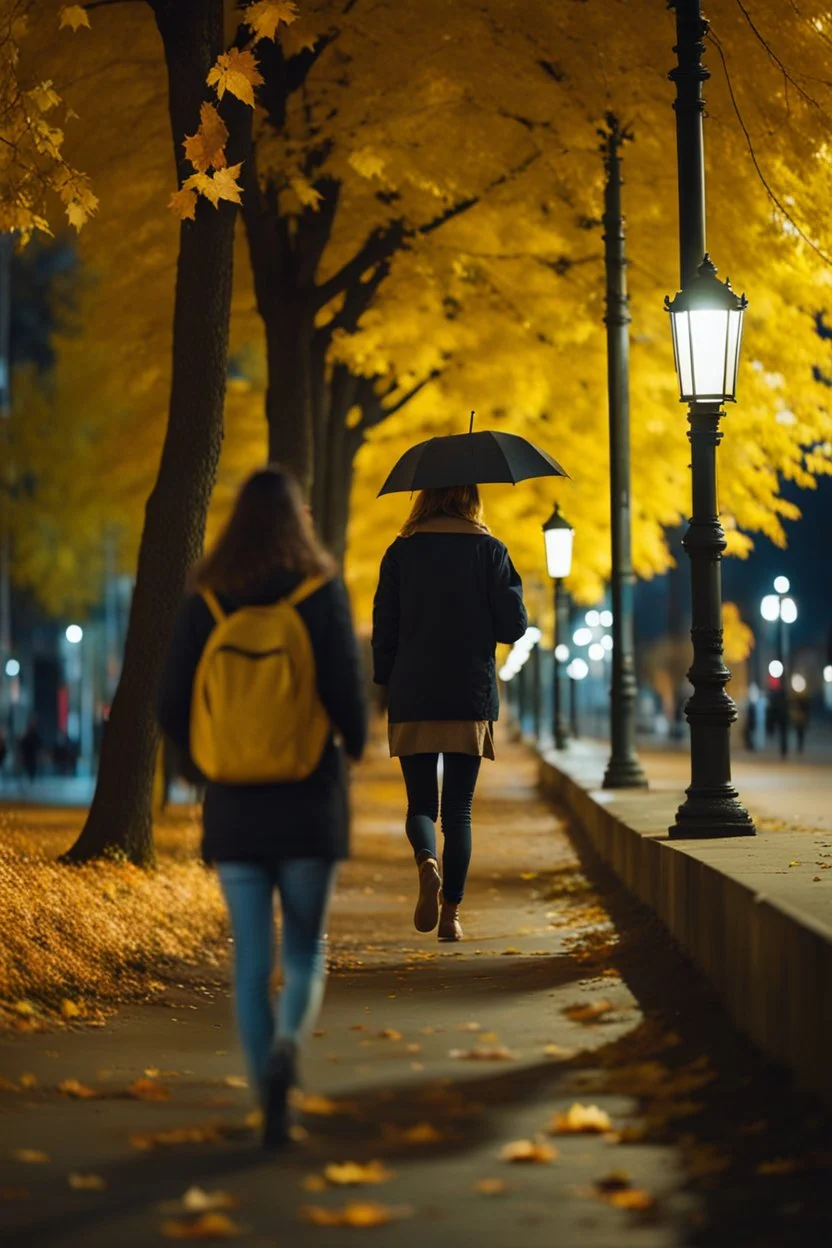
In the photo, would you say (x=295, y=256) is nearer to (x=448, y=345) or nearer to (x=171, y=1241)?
(x=448, y=345)

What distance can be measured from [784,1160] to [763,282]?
612 inches

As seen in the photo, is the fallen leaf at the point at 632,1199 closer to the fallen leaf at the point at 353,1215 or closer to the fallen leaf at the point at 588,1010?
the fallen leaf at the point at 353,1215

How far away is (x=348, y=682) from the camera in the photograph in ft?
21.3

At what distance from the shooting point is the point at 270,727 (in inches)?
252

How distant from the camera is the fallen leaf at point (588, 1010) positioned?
9.34 m

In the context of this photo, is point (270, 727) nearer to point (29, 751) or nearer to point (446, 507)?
point (446, 507)

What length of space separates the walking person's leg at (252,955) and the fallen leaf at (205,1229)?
0.85 m

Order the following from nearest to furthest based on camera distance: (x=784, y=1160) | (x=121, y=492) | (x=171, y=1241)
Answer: (x=171, y=1241)
(x=784, y=1160)
(x=121, y=492)

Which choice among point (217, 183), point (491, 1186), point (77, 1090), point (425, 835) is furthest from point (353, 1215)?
point (217, 183)

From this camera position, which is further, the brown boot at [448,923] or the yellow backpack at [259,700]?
the brown boot at [448,923]

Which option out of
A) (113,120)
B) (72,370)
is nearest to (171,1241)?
(113,120)

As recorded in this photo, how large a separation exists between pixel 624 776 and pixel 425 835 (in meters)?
10.8

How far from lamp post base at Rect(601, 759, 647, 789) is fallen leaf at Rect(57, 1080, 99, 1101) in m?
13.5

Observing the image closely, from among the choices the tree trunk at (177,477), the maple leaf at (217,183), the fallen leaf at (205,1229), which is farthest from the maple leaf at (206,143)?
the fallen leaf at (205,1229)
